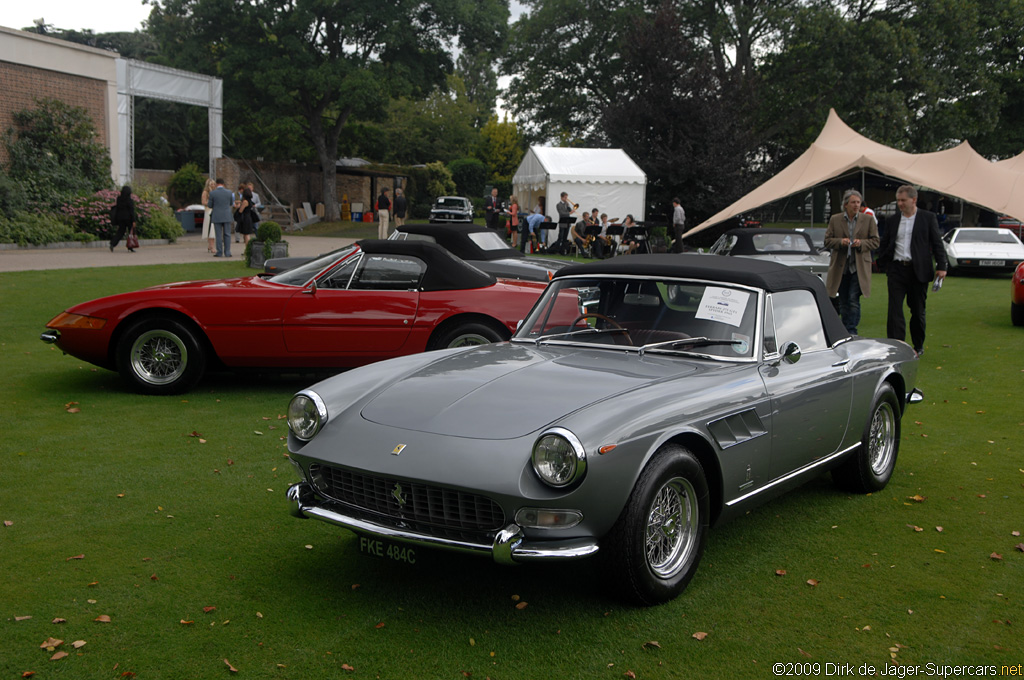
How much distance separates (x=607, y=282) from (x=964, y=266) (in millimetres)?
20576

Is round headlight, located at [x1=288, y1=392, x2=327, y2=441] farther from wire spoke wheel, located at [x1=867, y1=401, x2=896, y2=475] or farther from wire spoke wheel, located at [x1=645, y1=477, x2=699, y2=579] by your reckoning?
wire spoke wheel, located at [x1=867, y1=401, x2=896, y2=475]

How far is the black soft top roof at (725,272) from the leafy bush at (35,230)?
20692mm

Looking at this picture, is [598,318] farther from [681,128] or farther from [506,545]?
[681,128]

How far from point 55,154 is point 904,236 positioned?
23901mm

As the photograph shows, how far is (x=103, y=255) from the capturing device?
68.2ft

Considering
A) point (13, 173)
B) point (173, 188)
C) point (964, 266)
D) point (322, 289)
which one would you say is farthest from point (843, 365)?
point (173, 188)

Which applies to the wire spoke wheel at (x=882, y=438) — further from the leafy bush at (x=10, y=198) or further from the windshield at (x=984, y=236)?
the leafy bush at (x=10, y=198)

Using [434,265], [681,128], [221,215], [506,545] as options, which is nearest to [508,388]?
[506,545]

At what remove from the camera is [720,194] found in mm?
35469

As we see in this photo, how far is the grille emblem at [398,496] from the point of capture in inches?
143

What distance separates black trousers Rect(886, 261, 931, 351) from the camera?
9742 mm

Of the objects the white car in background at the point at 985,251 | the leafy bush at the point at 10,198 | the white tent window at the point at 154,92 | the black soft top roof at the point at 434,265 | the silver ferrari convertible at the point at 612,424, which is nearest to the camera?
the silver ferrari convertible at the point at 612,424

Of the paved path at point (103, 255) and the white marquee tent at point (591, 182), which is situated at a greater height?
the white marquee tent at point (591, 182)

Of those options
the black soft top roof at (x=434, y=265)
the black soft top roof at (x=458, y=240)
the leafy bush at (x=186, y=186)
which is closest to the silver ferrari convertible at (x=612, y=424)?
the black soft top roof at (x=434, y=265)
